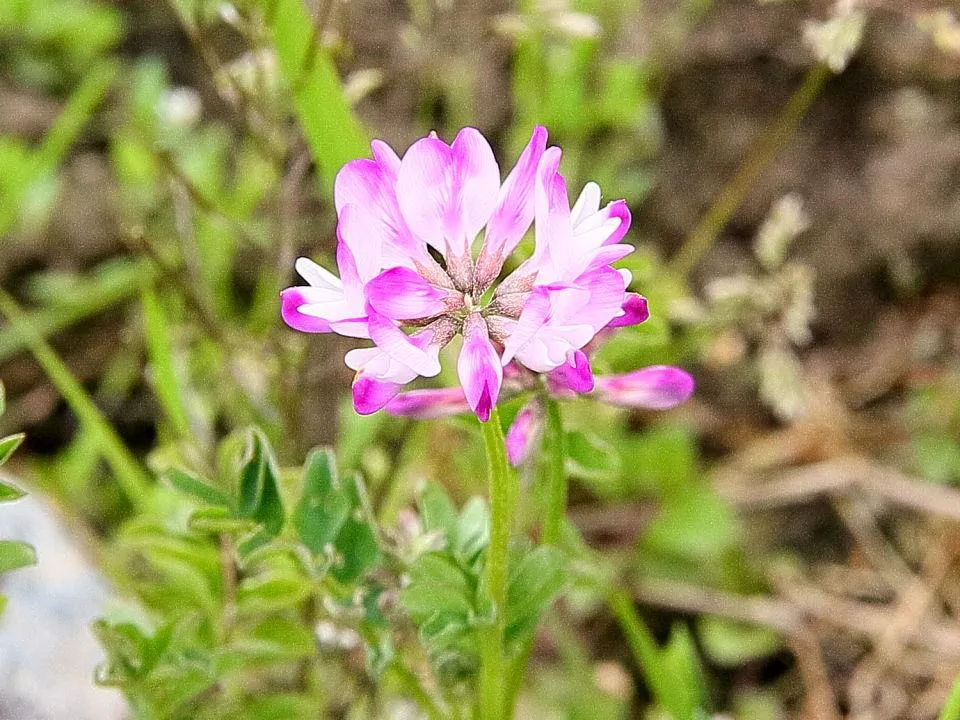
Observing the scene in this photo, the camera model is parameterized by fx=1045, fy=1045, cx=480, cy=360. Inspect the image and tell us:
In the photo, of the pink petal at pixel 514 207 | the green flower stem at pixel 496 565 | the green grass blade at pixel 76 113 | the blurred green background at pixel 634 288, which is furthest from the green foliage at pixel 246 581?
the green grass blade at pixel 76 113

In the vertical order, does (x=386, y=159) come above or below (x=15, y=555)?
above

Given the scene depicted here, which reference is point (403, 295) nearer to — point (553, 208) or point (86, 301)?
point (553, 208)

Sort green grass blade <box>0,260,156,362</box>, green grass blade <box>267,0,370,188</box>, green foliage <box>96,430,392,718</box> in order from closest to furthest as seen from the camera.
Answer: green foliage <box>96,430,392,718</box> → green grass blade <box>267,0,370,188</box> → green grass blade <box>0,260,156,362</box>

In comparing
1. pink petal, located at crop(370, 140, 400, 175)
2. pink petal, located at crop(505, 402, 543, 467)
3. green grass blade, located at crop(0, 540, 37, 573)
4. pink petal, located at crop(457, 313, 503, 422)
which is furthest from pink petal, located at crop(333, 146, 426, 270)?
green grass blade, located at crop(0, 540, 37, 573)

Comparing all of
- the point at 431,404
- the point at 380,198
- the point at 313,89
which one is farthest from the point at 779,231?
the point at 380,198

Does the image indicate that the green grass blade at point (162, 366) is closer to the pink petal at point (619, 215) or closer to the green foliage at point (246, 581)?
the green foliage at point (246, 581)

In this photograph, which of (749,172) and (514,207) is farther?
(749,172)

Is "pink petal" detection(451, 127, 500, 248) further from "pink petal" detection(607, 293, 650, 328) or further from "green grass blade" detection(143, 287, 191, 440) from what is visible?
"green grass blade" detection(143, 287, 191, 440)
